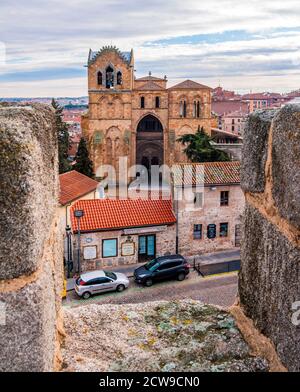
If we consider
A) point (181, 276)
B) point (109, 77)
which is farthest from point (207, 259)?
point (109, 77)

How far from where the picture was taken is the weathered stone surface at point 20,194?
62.7 inches

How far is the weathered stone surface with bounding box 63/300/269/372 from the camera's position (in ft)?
7.21

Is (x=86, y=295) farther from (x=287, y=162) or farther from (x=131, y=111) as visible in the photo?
(x=131, y=111)

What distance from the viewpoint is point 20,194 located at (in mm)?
1611

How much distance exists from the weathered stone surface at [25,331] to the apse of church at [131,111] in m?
48.1

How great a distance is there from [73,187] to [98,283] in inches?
301

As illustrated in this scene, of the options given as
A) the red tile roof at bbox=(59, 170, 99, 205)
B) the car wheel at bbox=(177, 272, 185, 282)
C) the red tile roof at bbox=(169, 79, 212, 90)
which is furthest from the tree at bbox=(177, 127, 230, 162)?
the car wheel at bbox=(177, 272, 185, 282)

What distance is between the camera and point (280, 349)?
2.01 meters

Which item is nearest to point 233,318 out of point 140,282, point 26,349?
point 26,349

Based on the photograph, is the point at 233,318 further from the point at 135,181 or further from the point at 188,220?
the point at 135,181

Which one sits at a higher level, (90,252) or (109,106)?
(109,106)

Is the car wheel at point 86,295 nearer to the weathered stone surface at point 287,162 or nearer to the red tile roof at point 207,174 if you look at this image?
the red tile roof at point 207,174

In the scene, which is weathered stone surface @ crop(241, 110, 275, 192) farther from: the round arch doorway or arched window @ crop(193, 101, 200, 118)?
the round arch doorway

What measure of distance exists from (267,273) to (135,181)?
47.3m
